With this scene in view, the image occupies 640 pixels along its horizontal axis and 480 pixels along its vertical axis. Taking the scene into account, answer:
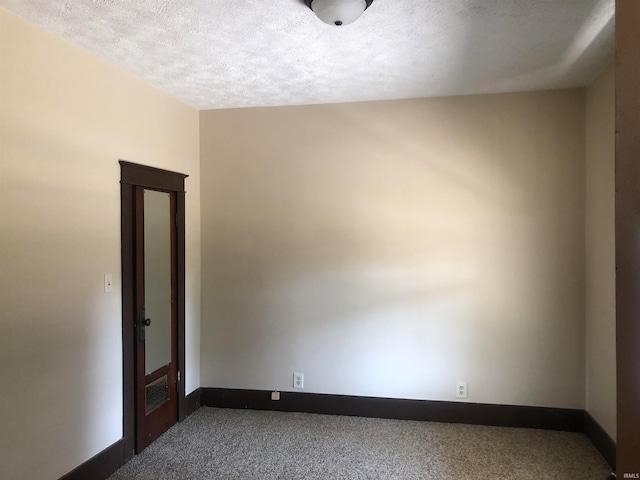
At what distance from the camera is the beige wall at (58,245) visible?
1855mm

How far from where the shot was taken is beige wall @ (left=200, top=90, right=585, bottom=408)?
300cm

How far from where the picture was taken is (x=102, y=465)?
238 cm

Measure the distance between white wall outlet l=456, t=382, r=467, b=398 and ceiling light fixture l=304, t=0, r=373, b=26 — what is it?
281 cm

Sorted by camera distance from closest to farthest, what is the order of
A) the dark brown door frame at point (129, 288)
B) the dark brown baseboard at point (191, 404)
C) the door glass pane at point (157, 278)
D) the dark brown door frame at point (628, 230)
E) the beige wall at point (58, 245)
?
the dark brown door frame at point (628, 230)
the beige wall at point (58, 245)
the dark brown door frame at point (129, 288)
the door glass pane at point (157, 278)
the dark brown baseboard at point (191, 404)

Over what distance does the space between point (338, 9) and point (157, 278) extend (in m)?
2.30

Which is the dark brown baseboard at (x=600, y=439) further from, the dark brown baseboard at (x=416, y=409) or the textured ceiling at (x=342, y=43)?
the textured ceiling at (x=342, y=43)

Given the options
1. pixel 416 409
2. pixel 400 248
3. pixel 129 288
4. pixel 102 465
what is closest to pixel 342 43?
pixel 400 248

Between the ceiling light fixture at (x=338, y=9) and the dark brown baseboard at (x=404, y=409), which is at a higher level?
the ceiling light fixture at (x=338, y=9)

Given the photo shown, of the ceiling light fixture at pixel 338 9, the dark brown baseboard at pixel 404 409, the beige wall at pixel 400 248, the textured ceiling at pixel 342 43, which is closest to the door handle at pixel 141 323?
the beige wall at pixel 400 248

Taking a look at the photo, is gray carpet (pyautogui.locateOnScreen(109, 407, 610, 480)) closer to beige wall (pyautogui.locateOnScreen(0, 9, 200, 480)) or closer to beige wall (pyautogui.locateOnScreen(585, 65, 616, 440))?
beige wall (pyautogui.locateOnScreen(585, 65, 616, 440))

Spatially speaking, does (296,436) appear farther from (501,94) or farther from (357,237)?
(501,94)

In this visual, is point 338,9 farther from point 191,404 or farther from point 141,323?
point 191,404

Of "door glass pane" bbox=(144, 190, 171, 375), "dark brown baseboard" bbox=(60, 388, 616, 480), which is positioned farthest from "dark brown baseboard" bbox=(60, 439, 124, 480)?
"door glass pane" bbox=(144, 190, 171, 375)

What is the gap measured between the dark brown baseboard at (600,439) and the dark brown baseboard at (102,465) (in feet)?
10.7
